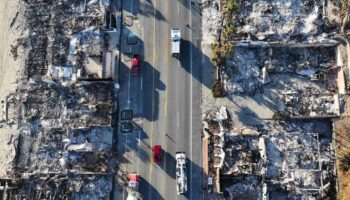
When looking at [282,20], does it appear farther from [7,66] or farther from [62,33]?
[7,66]

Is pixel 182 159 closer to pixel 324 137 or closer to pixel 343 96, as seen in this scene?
pixel 324 137

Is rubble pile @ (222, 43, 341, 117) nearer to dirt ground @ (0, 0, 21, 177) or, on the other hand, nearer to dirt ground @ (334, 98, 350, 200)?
dirt ground @ (334, 98, 350, 200)

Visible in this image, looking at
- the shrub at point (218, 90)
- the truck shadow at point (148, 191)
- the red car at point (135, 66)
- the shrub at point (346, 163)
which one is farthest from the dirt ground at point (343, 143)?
the red car at point (135, 66)

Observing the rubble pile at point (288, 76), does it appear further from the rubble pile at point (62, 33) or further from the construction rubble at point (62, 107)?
the rubble pile at point (62, 33)

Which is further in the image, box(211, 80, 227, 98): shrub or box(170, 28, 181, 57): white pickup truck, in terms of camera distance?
box(170, 28, 181, 57): white pickup truck

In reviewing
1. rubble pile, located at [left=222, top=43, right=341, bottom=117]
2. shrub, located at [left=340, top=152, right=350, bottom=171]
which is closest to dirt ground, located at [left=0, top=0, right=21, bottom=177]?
rubble pile, located at [left=222, top=43, right=341, bottom=117]

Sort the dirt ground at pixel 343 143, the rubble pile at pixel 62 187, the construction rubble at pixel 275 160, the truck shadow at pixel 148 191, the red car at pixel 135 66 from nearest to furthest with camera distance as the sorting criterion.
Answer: the dirt ground at pixel 343 143
the construction rubble at pixel 275 160
the truck shadow at pixel 148 191
the rubble pile at pixel 62 187
the red car at pixel 135 66

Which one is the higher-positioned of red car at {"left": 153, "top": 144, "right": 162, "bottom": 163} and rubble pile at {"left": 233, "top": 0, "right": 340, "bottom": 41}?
rubble pile at {"left": 233, "top": 0, "right": 340, "bottom": 41}
